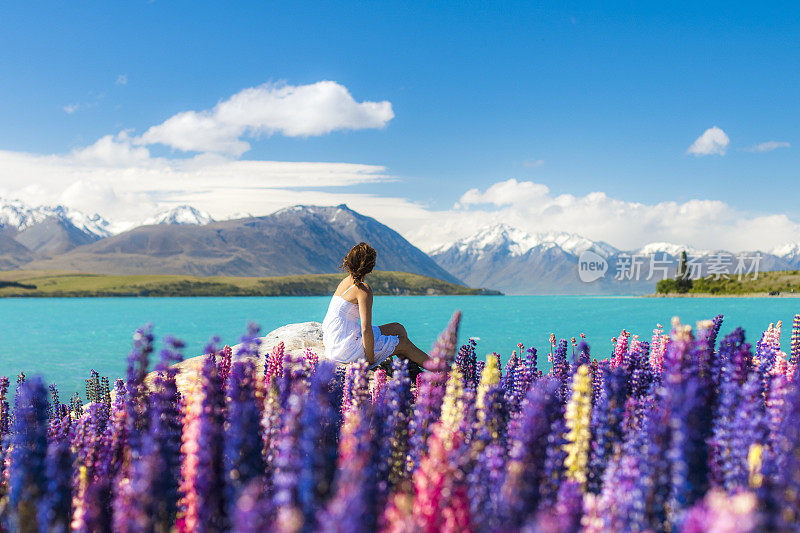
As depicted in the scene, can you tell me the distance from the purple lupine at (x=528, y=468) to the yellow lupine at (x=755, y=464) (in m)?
1.22

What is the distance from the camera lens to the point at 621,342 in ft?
30.9

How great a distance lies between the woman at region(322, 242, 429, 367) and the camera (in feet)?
36.8

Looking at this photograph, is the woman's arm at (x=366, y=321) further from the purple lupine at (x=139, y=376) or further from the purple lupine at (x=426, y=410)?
the purple lupine at (x=139, y=376)

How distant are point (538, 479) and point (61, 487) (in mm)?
2832

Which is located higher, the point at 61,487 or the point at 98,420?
the point at 61,487

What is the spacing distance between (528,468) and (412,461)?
5.64 ft

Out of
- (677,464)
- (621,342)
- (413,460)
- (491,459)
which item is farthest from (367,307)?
(677,464)

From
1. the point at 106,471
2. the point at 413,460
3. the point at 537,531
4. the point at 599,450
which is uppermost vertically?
the point at 537,531

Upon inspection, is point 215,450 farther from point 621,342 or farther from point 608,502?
point 621,342

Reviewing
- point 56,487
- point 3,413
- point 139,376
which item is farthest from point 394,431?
point 3,413

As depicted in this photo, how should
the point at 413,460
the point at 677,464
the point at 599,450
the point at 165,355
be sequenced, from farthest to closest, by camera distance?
1. the point at 165,355
2. the point at 413,460
3. the point at 599,450
4. the point at 677,464

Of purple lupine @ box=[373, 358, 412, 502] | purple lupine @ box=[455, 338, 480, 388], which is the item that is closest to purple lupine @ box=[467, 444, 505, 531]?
purple lupine @ box=[373, 358, 412, 502]

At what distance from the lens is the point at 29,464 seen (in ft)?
11.4

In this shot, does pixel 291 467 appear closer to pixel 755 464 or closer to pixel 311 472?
pixel 311 472
